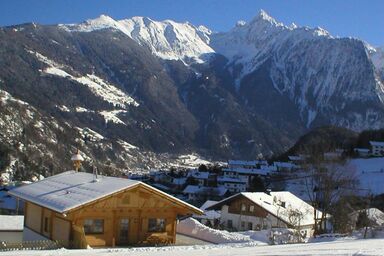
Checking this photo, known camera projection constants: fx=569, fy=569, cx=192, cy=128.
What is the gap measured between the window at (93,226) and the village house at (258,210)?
30.3 metres

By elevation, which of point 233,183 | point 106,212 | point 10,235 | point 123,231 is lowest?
point 10,235

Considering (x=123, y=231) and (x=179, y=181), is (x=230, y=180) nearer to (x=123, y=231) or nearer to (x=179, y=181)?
(x=179, y=181)

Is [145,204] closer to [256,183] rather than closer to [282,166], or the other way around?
[256,183]

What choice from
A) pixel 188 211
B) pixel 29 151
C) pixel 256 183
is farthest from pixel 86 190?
pixel 29 151

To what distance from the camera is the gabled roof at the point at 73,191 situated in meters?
25.5

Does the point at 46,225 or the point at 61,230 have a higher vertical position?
the point at 46,225

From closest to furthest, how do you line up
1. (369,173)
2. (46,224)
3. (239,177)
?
(46,224) < (369,173) < (239,177)

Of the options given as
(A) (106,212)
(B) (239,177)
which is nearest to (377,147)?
(B) (239,177)

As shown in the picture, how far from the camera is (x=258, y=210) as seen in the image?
2314 inches

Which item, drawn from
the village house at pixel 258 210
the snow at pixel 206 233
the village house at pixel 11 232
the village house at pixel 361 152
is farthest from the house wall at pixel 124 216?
the village house at pixel 361 152

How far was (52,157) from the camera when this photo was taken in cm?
18988

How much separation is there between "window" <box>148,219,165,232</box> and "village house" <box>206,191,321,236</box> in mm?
27865

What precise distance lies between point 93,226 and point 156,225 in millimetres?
3262

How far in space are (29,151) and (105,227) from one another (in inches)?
6278
